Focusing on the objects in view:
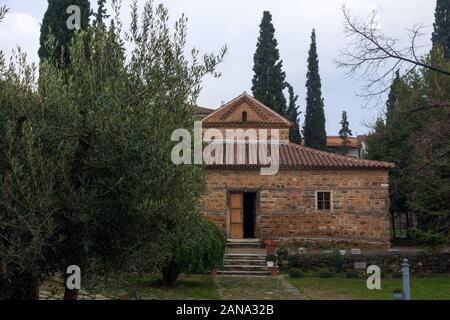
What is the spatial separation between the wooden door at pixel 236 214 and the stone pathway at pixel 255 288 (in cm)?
565

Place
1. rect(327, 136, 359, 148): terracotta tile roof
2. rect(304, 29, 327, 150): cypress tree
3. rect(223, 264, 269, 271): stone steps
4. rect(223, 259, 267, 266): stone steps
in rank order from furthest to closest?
rect(327, 136, 359, 148): terracotta tile roof → rect(304, 29, 327, 150): cypress tree → rect(223, 259, 267, 266): stone steps → rect(223, 264, 269, 271): stone steps

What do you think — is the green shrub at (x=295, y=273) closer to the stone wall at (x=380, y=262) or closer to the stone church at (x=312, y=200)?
the stone wall at (x=380, y=262)

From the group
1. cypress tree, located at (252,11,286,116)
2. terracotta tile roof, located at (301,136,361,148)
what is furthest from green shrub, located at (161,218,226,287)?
terracotta tile roof, located at (301,136,361,148)

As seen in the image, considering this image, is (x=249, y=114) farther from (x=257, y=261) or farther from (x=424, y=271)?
(x=424, y=271)

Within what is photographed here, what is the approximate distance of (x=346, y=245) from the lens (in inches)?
910

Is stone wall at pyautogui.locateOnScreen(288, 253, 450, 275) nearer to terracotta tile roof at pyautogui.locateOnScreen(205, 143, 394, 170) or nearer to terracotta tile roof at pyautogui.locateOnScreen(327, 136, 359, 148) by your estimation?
terracotta tile roof at pyautogui.locateOnScreen(205, 143, 394, 170)

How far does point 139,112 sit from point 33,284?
2.81 m

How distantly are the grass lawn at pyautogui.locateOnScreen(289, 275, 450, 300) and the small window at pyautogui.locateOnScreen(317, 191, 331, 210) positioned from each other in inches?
207

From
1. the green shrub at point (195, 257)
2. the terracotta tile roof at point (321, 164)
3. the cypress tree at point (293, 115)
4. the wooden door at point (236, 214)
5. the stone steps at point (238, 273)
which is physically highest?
the cypress tree at point (293, 115)

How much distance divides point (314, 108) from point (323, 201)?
55.4 feet

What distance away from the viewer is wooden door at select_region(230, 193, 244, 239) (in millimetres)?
23859

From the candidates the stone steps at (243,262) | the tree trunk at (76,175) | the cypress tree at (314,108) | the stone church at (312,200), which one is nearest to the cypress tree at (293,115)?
the cypress tree at (314,108)

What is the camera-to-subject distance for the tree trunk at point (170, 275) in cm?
1551

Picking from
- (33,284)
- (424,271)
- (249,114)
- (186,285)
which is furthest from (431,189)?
(33,284)
